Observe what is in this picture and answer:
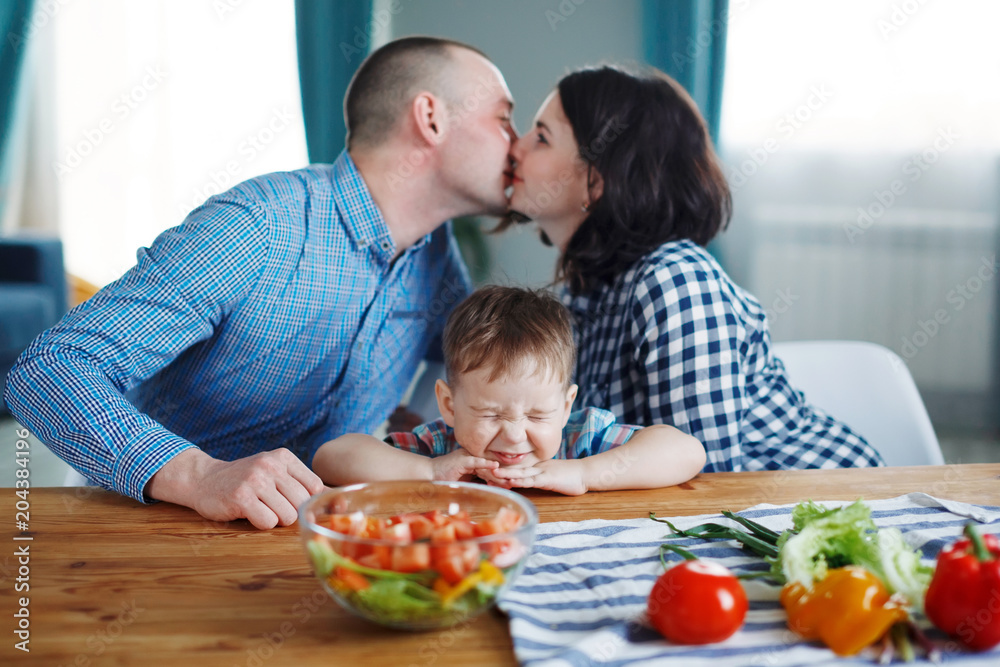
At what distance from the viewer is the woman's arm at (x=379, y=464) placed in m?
1.09

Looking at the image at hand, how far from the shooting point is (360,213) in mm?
1669

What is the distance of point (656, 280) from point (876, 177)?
9.38 ft

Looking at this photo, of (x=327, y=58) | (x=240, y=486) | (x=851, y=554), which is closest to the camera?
(x=851, y=554)

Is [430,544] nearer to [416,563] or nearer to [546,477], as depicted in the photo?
[416,563]

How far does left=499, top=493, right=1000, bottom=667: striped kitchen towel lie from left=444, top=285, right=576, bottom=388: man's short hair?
9.9 inches

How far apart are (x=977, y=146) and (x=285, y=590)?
3.89m

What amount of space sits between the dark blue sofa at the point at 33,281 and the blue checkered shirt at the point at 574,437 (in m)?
3.10

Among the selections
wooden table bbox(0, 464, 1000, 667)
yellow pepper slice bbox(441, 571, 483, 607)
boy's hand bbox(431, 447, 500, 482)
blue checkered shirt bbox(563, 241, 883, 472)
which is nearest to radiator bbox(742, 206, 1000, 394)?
blue checkered shirt bbox(563, 241, 883, 472)

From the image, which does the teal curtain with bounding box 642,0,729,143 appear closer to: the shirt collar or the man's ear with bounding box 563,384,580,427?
the shirt collar

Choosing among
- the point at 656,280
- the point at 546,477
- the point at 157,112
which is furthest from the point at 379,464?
the point at 157,112

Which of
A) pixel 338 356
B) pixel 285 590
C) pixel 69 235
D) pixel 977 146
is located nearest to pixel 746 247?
pixel 977 146

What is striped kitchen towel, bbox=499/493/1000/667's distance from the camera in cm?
65

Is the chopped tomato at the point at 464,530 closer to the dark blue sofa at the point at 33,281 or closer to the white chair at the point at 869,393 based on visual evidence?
the white chair at the point at 869,393

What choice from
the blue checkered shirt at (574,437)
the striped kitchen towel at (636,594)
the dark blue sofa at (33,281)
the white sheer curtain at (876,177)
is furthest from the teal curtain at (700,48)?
the dark blue sofa at (33,281)
